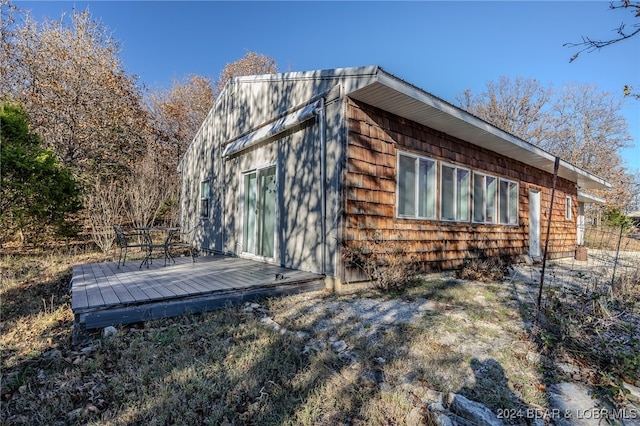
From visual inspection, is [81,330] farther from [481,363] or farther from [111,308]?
[481,363]

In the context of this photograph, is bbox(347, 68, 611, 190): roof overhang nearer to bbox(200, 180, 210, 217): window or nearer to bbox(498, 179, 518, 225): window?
bbox(498, 179, 518, 225): window

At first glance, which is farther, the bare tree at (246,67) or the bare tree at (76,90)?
the bare tree at (246,67)

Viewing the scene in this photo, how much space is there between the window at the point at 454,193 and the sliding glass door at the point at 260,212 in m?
3.44

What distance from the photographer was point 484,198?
7.62 m

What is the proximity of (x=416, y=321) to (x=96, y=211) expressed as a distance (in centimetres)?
965

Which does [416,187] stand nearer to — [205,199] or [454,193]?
[454,193]

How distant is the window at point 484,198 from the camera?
7395 mm

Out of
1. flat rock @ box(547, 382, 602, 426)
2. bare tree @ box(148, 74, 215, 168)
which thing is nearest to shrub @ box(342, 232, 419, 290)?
flat rock @ box(547, 382, 602, 426)

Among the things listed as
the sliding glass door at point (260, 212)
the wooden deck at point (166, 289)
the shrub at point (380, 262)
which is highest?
the sliding glass door at point (260, 212)

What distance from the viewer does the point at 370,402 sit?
2158mm

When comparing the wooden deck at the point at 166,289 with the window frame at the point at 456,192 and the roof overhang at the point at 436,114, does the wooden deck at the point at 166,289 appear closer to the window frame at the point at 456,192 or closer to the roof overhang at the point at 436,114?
the roof overhang at the point at 436,114

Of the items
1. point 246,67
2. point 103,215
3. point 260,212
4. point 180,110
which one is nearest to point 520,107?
point 246,67

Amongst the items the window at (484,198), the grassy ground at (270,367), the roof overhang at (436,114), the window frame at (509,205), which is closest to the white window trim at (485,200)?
the window at (484,198)

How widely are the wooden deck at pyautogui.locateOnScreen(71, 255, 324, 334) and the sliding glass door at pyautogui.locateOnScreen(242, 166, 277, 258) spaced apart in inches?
37.2
